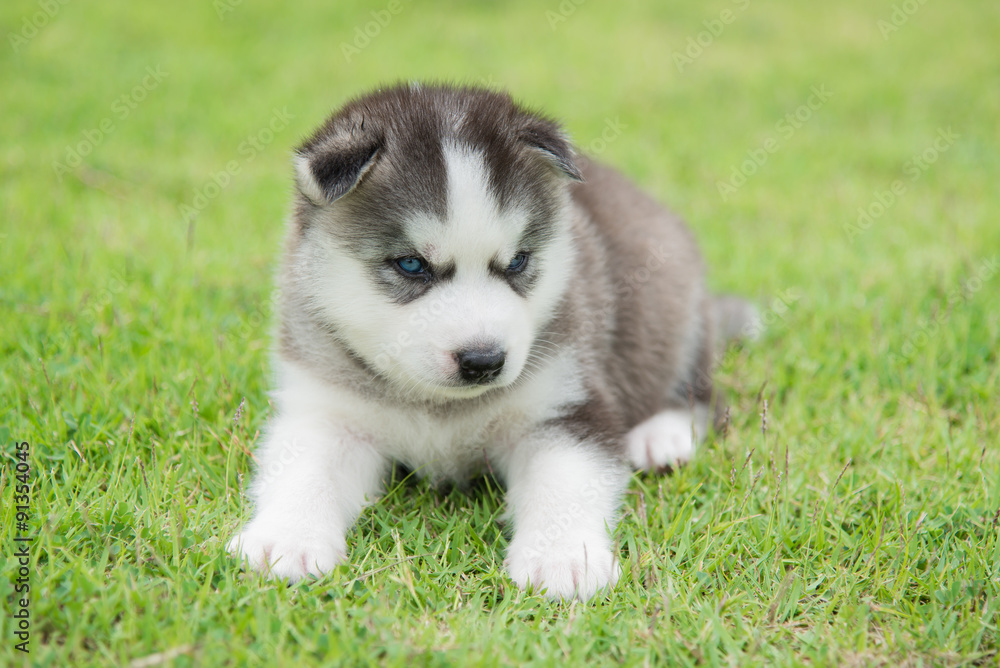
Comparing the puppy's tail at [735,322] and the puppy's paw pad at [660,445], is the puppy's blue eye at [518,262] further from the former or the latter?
the puppy's tail at [735,322]

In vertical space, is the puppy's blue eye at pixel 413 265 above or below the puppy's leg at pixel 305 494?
above

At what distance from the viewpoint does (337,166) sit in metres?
2.59

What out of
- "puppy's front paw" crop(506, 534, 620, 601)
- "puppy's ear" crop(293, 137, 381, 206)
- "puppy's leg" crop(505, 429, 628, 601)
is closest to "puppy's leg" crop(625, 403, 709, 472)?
"puppy's leg" crop(505, 429, 628, 601)

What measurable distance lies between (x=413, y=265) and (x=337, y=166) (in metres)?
0.40

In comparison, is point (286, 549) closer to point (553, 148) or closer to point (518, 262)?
point (518, 262)

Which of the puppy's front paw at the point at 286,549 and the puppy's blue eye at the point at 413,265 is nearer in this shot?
the puppy's front paw at the point at 286,549

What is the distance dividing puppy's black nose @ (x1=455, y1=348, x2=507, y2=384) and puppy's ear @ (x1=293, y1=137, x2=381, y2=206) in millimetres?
664

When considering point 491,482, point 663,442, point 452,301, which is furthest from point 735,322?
point 452,301

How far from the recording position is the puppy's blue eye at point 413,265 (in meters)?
2.64

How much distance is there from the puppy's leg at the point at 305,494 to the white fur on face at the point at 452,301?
1.22ft

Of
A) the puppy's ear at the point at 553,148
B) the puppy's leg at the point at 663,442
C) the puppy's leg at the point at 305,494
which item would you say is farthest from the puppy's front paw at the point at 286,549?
the puppy's ear at the point at 553,148

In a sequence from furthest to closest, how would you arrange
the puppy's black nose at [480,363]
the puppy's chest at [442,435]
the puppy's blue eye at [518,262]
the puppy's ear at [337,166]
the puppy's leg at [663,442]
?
the puppy's leg at [663,442] < the puppy's chest at [442,435] < the puppy's blue eye at [518,262] < the puppy's ear at [337,166] < the puppy's black nose at [480,363]

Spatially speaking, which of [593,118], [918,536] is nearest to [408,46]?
[593,118]

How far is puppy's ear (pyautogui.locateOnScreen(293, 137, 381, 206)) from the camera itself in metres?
2.57
